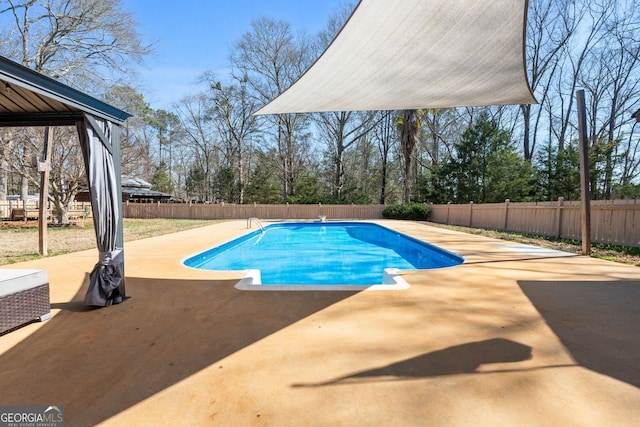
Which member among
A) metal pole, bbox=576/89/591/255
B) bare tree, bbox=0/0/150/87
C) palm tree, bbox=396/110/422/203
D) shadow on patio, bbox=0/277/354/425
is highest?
bare tree, bbox=0/0/150/87

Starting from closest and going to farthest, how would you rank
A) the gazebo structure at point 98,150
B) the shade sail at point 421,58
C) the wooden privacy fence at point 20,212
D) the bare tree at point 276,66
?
the gazebo structure at point 98,150 → the shade sail at point 421,58 → the wooden privacy fence at point 20,212 → the bare tree at point 276,66

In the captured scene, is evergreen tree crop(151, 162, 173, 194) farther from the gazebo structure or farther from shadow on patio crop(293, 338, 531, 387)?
shadow on patio crop(293, 338, 531, 387)

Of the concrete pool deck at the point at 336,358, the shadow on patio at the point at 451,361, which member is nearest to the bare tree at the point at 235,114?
the concrete pool deck at the point at 336,358

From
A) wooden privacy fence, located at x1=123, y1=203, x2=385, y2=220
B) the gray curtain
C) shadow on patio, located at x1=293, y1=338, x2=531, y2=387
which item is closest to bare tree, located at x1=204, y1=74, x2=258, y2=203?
wooden privacy fence, located at x1=123, y1=203, x2=385, y2=220

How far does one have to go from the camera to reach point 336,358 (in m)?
1.92

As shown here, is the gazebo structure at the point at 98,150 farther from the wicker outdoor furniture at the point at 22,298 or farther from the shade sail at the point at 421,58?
the shade sail at the point at 421,58

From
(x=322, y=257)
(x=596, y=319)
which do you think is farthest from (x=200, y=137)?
(x=596, y=319)

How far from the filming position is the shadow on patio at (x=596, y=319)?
1.87 meters

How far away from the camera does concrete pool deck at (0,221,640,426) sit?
56.7 inches

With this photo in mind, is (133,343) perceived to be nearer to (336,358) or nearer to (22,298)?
(22,298)

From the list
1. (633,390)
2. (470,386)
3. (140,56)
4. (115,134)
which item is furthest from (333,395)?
(140,56)

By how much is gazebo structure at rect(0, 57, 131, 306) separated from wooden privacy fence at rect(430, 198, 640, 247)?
8.28 meters

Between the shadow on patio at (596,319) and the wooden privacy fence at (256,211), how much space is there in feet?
Answer: 45.9

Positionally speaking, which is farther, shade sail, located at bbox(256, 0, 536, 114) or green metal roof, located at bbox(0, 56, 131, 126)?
shade sail, located at bbox(256, 0, 536, 114)
